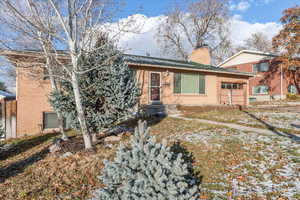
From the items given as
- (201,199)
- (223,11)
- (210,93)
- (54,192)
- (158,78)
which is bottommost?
(54,192)

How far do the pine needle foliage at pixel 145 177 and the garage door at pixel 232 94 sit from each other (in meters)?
12.2

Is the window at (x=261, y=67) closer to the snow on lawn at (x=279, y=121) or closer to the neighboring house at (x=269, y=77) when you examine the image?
the neighboring house at (x=269, y=77)

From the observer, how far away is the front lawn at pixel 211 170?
282 cm

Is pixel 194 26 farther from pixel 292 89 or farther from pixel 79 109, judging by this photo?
pixel 79 109

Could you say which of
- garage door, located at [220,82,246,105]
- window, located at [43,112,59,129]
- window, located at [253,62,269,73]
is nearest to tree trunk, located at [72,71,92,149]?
window, located at [43,112,59,129]

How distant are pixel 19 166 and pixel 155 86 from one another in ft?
25.3

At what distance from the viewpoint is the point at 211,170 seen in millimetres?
3369

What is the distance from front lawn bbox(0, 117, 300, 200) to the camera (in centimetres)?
282

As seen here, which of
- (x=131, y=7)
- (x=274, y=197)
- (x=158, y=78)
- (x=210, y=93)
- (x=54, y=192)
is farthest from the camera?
(x=210, y=93)

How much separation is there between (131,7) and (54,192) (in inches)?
205

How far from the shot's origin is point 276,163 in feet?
11.5

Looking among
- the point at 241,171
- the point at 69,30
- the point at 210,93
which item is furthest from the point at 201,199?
the point at 210,93

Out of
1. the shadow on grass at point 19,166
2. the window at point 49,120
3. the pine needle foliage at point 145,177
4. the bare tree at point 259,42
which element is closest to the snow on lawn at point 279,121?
the pine needle foliage at point 145,177

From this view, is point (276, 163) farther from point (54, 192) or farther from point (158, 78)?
point (158, 78)
